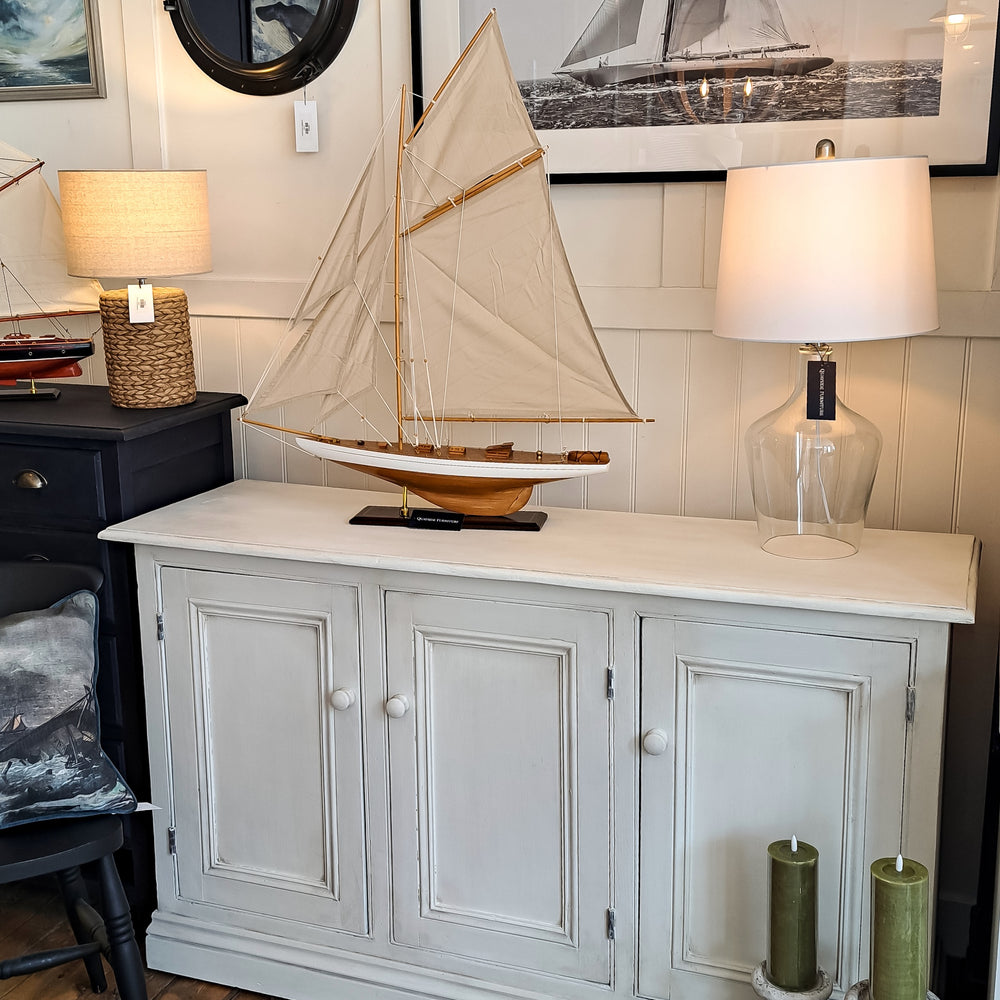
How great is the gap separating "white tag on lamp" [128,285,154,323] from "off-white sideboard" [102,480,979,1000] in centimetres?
38

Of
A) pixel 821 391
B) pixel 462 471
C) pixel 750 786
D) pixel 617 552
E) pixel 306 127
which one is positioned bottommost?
pixel 750 786

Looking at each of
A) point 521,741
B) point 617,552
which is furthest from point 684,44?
point 521,741

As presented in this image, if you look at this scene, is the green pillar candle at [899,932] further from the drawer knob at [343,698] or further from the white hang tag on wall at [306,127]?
the white hang tag on wall at [306,127]

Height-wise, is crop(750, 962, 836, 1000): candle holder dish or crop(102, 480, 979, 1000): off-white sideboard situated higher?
crop(102, 480, 979, 1000): off-white sideboard

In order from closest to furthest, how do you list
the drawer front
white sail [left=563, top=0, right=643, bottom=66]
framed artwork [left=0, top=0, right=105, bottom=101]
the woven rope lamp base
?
white sail [left=563, top=0, right=643, bottom=66] → the drawer front → the woven rope lamp base → framed artwork [left=0, top=0, right=105, bottom=101]

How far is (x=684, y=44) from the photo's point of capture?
1.90 metres

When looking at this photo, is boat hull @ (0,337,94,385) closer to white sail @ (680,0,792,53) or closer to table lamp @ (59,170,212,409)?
table lamp @ (59,170,212,409)

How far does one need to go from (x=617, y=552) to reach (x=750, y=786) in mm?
407

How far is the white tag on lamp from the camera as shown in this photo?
6.88 ft

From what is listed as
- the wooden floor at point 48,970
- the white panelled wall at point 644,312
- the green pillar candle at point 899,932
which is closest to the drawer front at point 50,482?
the white panelled wall at point 644,312

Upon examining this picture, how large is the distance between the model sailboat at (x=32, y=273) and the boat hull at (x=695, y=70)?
107 cm

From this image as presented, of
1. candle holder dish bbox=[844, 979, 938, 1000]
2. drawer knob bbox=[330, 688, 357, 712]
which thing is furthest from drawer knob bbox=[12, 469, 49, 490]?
candle holder dish bbox=[844, 979, 938, 1000]

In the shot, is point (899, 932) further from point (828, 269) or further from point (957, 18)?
point (957, 18)

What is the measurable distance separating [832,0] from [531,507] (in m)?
1.01
